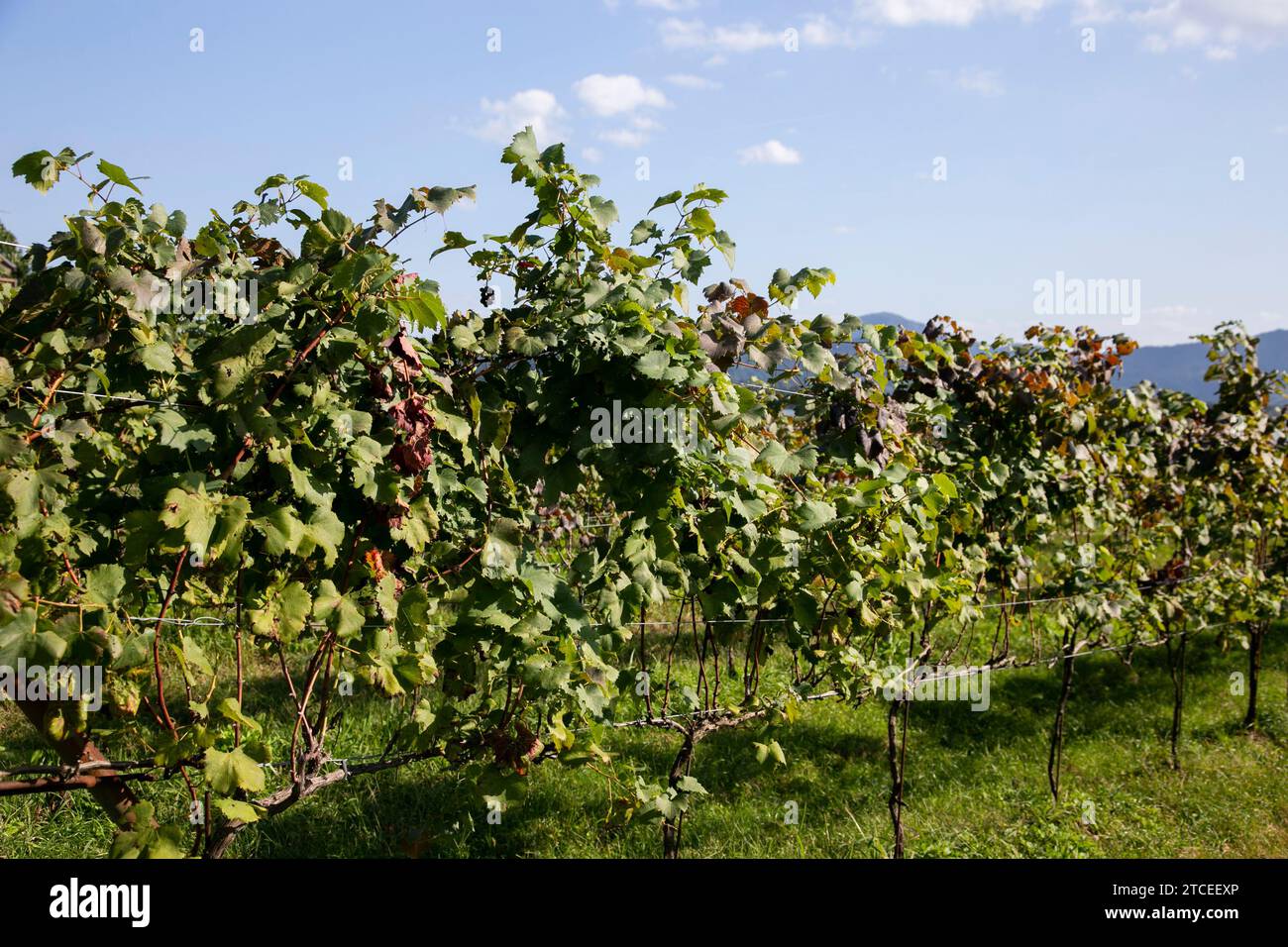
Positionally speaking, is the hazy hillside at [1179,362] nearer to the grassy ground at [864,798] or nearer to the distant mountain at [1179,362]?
the distant mountain at [1179,362]

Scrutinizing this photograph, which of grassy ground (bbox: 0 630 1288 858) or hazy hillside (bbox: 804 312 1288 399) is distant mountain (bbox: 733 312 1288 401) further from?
grassy ground (bbox: 0 630 1288 858)

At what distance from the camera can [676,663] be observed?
6.29m

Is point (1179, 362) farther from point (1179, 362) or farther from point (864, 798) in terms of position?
point (864, 798)

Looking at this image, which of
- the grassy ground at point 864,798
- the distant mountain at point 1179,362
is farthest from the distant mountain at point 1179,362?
the grassy ground at point 864,798

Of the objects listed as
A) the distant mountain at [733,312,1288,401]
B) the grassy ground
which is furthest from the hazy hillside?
the grassy ground

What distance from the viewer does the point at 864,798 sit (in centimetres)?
472

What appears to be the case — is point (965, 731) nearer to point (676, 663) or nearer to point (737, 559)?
point (676, 663)

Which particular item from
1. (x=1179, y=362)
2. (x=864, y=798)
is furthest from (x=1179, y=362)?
(x=864, y=798)

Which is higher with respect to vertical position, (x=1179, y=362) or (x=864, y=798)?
(x=1179, y=362)

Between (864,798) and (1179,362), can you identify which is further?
(1179,362)

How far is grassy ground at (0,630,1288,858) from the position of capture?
403 centimetres

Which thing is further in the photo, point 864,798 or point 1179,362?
point 1179,362
